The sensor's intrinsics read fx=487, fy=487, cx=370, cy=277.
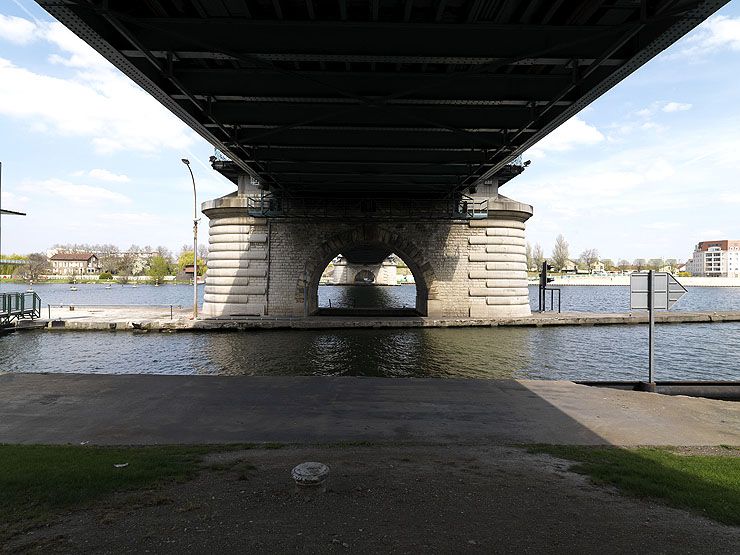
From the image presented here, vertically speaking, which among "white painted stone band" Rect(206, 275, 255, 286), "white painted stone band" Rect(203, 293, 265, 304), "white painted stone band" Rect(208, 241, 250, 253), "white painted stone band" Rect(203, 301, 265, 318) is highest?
"white painted stone band" Rect(208, 241, 250, 253)

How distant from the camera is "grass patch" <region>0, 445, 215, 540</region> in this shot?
5.06 m

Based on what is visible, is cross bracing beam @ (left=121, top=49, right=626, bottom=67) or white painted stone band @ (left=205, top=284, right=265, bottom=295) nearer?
cross bracing beam @ (left=121, top=49, right=626, bottom=67)

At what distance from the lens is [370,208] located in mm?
30547

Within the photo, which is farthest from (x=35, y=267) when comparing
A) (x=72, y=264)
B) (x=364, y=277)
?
(x=364, y=277)

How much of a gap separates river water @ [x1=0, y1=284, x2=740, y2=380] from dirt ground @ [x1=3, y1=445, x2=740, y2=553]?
11.0 m

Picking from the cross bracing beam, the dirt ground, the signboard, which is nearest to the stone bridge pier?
→ the signboard

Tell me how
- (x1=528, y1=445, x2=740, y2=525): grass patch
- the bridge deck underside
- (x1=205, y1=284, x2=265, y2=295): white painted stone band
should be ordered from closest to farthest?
(x1=528, y1=445, x2=740, y2=525): grass patch → the bridge deck underside → (x1=205, y1=284, x2=265, y2=295): white painted stone band

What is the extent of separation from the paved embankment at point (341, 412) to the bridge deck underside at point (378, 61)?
287 inches

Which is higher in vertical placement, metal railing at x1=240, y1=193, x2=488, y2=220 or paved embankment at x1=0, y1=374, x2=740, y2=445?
metal railing at x1=240, y1=193, x2=488, y2=220

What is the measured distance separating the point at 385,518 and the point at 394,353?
16.5 m

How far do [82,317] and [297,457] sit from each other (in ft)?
97.3

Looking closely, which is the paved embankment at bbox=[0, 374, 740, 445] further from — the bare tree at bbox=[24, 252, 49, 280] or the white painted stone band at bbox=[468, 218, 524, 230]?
the bare tree at bbox=[24, 252, 49, 280]

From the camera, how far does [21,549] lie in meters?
4.22

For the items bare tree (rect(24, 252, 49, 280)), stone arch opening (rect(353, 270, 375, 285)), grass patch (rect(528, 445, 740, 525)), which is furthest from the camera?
bare tree (rect(24, 252, 49, 280))
